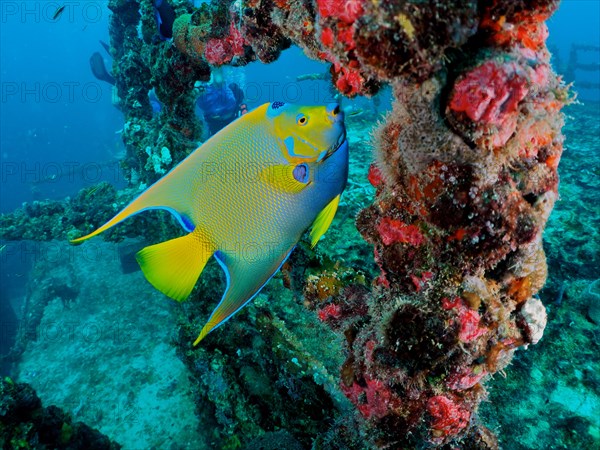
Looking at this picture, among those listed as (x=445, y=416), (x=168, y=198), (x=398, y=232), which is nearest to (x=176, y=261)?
(x=168, y=198)

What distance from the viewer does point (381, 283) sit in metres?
1.61

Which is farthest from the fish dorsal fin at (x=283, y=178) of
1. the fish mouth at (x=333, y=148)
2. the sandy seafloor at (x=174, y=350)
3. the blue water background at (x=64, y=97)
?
the blue water background at (x=64, y=97)

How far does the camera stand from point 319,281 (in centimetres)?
221

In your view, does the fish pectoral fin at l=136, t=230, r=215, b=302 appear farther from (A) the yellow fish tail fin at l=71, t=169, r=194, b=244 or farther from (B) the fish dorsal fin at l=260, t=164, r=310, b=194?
(B) the fish dorsal fin at l=260, t=164, r=310, b=194

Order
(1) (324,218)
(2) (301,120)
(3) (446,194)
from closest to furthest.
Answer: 1. (3) (446,194)
2. (2) (301,120)
3. (1) (324,218)

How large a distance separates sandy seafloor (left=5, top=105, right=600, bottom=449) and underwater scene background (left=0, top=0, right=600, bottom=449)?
0.02 meters

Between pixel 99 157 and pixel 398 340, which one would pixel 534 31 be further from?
pixel 99 157

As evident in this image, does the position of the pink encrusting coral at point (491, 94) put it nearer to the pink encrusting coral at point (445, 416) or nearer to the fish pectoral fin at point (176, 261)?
the fish pectoral fin at point (176, 261)

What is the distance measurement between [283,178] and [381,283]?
679 mm

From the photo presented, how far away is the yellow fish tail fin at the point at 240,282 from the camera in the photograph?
1.34 metres

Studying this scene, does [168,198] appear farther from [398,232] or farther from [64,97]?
[64,97]

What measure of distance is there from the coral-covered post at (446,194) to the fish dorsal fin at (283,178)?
319 millimetres

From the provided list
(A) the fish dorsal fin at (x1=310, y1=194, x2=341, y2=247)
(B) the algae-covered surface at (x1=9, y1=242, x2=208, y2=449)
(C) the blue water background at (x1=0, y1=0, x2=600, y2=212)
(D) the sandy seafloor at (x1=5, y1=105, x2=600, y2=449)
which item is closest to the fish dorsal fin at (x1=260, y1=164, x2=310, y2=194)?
(A) the fish dorsal fin at (x1=310, y1=194, x2=341, y2=247)

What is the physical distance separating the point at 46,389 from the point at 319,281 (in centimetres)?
607
